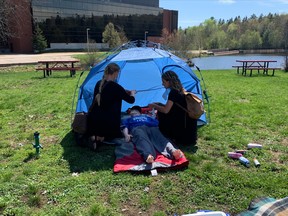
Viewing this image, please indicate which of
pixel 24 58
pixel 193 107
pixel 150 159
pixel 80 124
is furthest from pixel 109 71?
pixel 24 58

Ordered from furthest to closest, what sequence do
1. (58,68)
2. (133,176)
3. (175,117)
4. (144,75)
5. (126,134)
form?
1. (58,68)
2. (144,75)
3. (126,134)
4. (175,117)
5. (133,176)

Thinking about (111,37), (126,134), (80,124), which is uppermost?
(111,37)

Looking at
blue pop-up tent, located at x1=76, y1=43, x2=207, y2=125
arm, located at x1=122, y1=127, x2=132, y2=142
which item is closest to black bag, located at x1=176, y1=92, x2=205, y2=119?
arm, located at x1=122, y1=127, x2=132, y2=142

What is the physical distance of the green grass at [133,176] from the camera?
3346 mm

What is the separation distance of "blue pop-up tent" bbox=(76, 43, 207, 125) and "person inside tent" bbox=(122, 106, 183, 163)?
1.29 metres

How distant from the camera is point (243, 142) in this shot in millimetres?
5168

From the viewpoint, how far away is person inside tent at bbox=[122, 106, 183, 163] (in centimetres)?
436

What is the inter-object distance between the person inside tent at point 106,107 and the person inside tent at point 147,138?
36 centimetres

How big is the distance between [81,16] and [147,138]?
57.2m

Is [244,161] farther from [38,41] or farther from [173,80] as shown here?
[38,41]

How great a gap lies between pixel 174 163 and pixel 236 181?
35.0 inches

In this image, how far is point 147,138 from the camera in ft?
15.6

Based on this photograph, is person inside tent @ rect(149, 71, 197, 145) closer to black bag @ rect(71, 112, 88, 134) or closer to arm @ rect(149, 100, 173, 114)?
arm @ rect(149, 100, 173, 114)

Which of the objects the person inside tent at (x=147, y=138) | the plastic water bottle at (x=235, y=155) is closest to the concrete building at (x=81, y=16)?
the person inside tent at (x=147, y=138)
